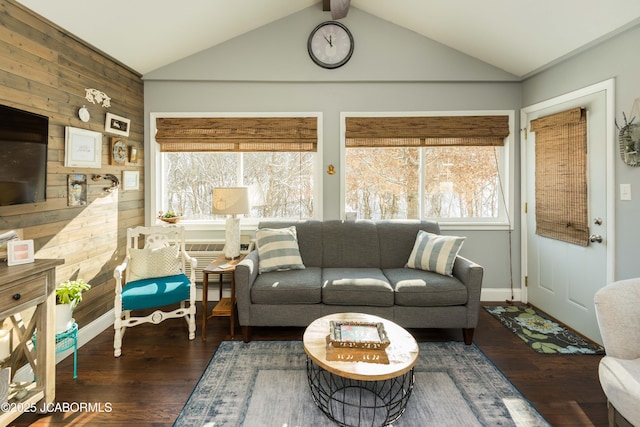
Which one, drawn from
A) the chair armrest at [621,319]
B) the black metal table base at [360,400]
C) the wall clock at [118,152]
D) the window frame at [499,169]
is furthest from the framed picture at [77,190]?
the chair armrest at [621,319]

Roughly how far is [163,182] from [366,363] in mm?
3084

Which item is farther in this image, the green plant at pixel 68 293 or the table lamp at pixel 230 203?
the table lamp at pixel 230 203

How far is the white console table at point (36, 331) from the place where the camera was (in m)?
1.71

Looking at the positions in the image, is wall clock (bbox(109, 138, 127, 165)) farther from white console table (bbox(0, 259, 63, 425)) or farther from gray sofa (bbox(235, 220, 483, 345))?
gray sofa (bbox(235, 220, 483, 345))

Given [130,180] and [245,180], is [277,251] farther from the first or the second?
[130,180]

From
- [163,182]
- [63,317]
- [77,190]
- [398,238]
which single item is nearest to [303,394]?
[63,317]

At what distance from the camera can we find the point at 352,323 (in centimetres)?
208

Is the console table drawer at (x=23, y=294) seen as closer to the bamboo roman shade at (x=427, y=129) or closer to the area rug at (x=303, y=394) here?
the area rug at (x=303, y=394)

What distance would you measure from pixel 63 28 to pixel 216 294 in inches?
107

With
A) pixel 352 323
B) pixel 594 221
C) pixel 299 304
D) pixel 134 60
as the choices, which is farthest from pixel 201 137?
pixel 594 221

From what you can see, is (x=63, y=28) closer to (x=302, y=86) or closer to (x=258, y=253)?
(x=302, y=86)

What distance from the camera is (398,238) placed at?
130 inches

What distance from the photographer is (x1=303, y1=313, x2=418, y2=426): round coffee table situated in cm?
165

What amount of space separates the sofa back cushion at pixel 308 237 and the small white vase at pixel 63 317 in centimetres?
167
